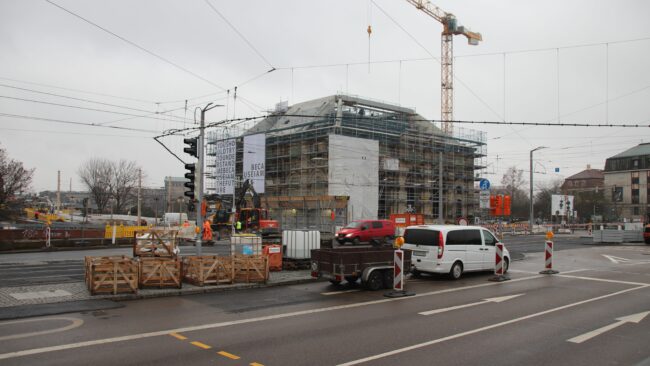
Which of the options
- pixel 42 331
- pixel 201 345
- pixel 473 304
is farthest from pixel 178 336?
pixel 473 304

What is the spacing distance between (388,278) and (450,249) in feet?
10.5

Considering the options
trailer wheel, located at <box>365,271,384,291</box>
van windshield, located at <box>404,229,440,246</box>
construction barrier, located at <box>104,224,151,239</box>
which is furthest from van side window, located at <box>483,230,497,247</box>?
construction barrier, located at <box>104,224,151,239</box>

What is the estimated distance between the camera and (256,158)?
194 feet

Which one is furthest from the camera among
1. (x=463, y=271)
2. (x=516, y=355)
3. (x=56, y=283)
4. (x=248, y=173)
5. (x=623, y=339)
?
(x=248, y=173)

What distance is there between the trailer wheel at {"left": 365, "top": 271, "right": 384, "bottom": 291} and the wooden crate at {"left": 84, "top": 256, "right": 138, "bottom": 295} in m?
6.17

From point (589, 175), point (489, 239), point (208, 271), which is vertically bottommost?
point (208, 271)

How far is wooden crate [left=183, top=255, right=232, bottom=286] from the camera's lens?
13844 mm

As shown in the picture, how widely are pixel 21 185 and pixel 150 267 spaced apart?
1934 inches

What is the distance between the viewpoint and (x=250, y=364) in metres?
6.78

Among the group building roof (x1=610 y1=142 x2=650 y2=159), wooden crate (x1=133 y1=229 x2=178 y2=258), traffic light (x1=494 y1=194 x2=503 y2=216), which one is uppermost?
building roof (x1=610 y1=142 x2=650 y2=159)

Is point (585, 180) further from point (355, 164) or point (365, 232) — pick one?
point (365, 232)

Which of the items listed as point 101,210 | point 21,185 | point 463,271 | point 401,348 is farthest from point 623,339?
point 101,210

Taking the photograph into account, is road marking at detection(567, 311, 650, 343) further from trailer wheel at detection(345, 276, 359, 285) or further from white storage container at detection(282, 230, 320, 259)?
white storage container at detection(282, 230, 320, 259)

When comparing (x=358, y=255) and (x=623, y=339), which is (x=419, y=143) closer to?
(x=358, y=255)
